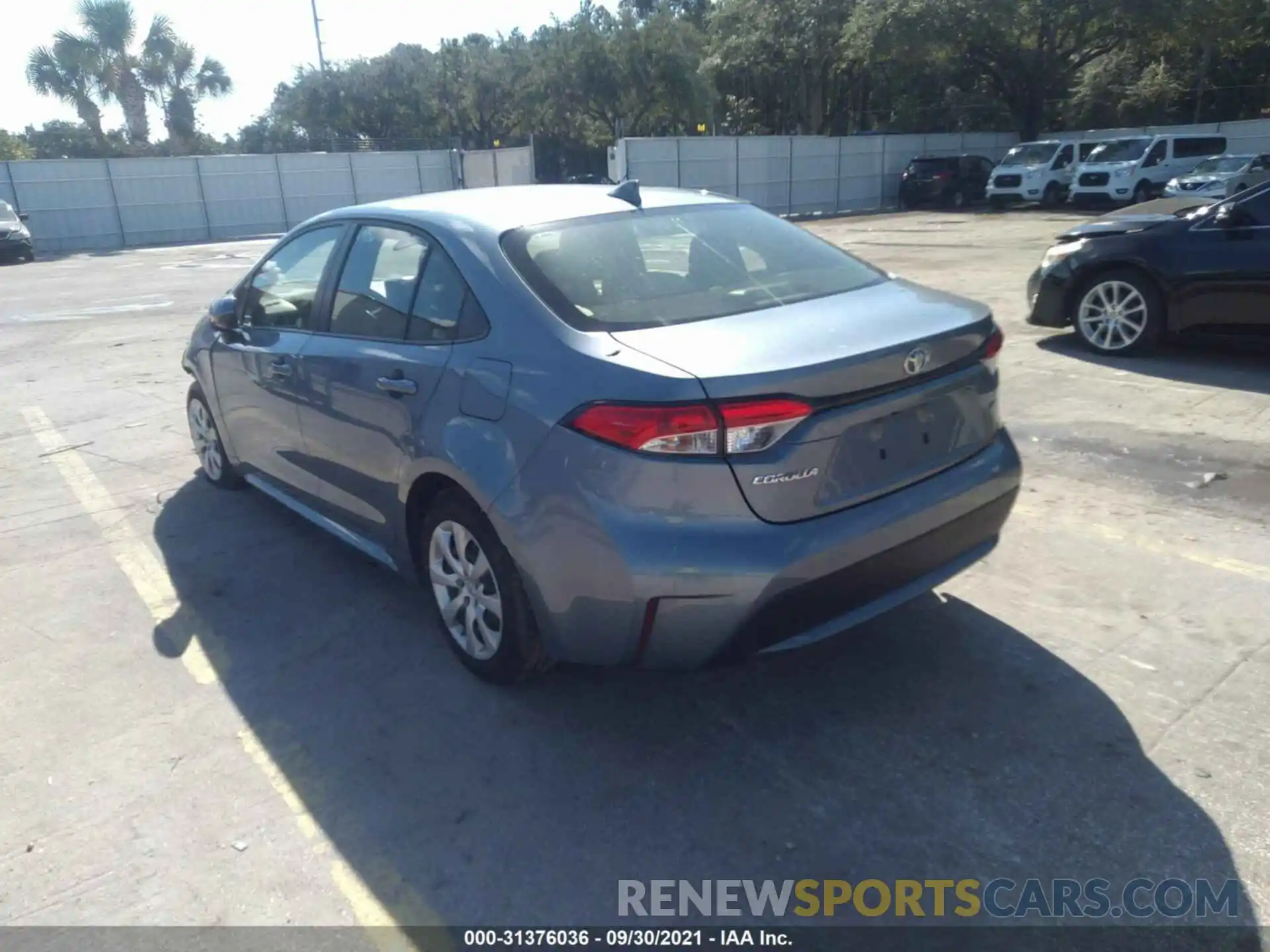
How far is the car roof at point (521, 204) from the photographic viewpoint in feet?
12.1

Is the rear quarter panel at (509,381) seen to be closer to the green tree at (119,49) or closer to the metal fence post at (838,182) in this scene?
the metal fence post at (838,182)

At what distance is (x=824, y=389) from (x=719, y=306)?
0.62 m

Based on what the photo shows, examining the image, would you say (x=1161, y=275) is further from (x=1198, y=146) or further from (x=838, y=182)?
(x=838, y=182)

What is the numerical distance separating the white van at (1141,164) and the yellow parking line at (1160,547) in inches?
955

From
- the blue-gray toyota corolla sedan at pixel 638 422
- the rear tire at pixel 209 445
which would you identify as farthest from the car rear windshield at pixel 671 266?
the rear tire at pixel 209 445

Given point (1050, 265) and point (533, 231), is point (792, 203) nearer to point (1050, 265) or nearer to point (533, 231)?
point (1050, 265)

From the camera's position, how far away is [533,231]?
355 cm

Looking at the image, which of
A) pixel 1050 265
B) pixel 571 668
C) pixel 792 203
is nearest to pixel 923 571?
pixel 571 668

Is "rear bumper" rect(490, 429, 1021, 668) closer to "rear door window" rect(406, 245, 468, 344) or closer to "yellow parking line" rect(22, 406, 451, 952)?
"rear door window" rect(406, 245, 468, 344)

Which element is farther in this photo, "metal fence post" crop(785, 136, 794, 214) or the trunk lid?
"metal fence post" crop(785, 136, 794, 214)

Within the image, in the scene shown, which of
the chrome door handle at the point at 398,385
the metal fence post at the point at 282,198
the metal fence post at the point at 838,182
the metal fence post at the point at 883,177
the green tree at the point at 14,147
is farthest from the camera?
the green tree at the point at 14,147

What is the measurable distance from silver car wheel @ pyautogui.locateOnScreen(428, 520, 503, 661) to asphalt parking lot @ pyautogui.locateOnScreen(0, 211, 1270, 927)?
0.68 feet

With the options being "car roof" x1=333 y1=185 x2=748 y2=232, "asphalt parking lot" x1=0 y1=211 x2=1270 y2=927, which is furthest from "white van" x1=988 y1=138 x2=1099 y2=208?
"car roof" x1=333 y1=185 x2=748 y2=232

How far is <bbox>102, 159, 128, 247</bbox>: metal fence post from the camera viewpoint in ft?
98.9
